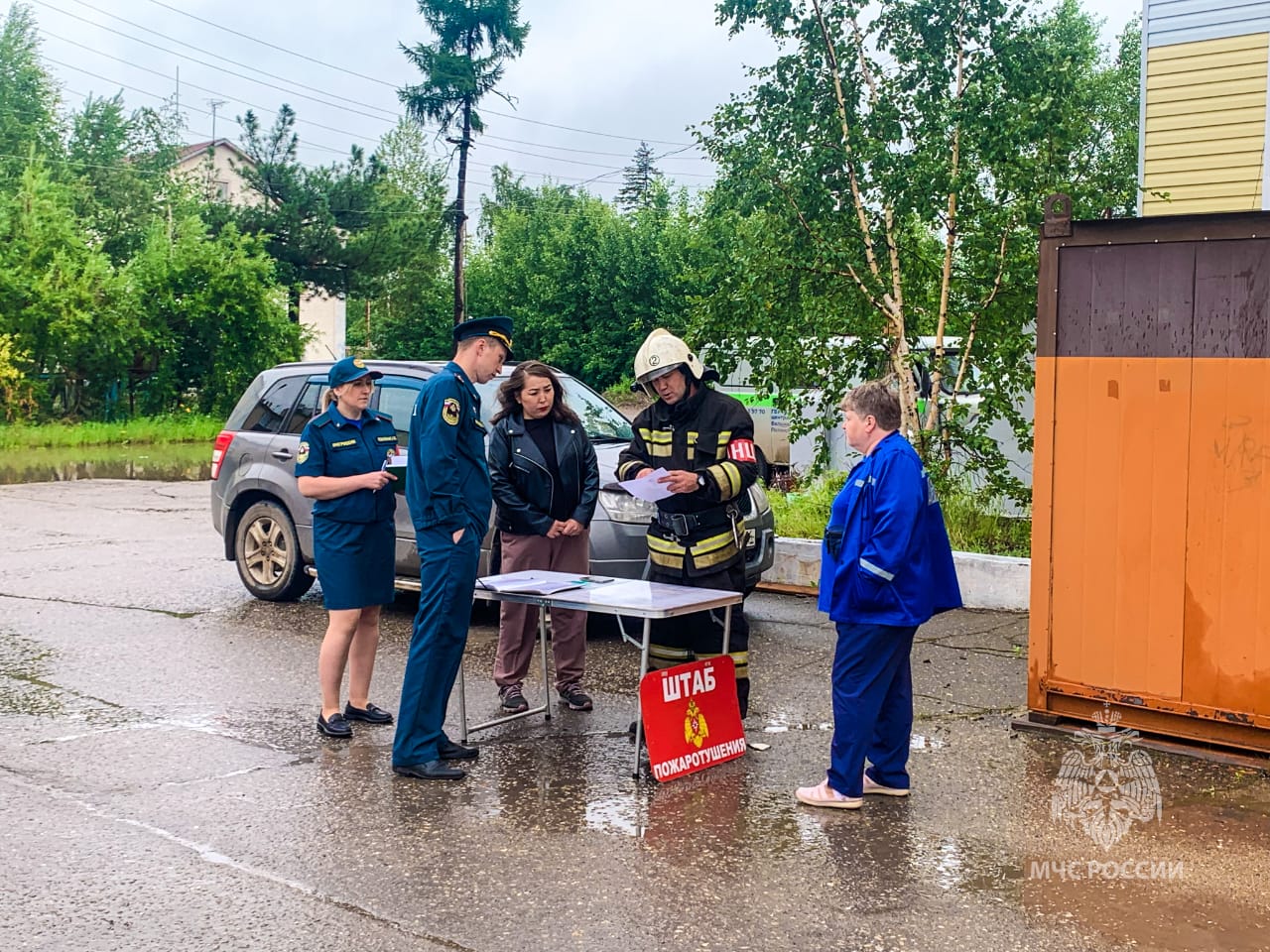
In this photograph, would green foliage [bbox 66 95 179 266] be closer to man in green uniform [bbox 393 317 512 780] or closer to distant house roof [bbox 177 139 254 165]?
distant house roof [bbox 177 139 254 165]

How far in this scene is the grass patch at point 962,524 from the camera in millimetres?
10836

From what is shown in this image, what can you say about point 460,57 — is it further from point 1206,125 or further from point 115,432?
point 1206,125

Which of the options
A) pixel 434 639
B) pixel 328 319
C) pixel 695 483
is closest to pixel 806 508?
pixel 695 483

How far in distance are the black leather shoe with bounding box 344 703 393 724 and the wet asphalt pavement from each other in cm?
18

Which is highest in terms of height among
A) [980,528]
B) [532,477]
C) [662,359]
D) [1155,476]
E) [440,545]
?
[662,359]

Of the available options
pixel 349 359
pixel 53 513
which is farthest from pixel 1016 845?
pixel 53 513

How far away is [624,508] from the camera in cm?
877

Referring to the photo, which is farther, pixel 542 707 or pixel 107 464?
pixel 107 464

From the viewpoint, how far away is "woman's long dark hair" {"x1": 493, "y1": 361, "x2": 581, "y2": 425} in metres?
7.10

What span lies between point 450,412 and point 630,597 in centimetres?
115

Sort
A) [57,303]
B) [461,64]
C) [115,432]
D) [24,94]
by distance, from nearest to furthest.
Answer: [57,303]
[115,432]
[461,64]
[24,94]

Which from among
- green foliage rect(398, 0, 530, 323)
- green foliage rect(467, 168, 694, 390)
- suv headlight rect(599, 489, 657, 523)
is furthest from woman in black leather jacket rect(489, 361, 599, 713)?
green foliage rect(398, 0, 530, 323)

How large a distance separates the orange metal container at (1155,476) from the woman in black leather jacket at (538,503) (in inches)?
93.2

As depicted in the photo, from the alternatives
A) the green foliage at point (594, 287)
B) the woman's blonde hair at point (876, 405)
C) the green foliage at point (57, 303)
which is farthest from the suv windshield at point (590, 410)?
the green foliage at point (594, 287)
